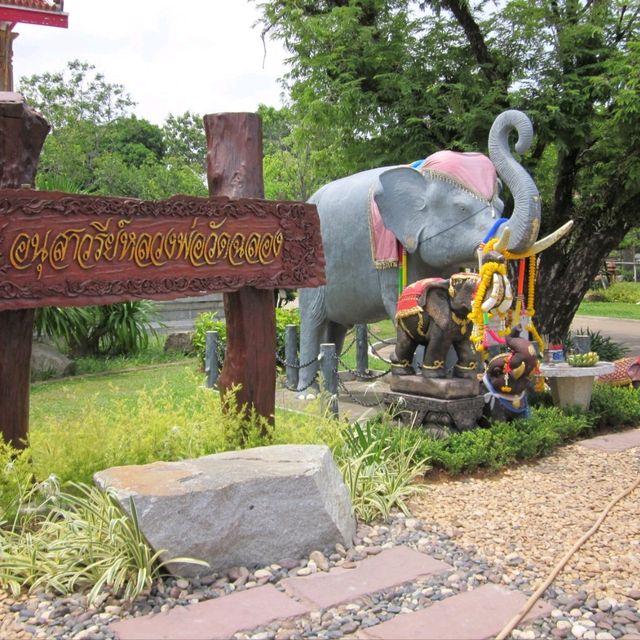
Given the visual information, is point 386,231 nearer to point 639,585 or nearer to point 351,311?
point 351,311

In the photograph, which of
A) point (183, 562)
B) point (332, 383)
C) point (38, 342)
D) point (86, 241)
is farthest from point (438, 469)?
point (38, 342)

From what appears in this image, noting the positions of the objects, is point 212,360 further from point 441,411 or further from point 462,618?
point 462,618

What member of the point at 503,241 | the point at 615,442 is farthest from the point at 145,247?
the point at 615,442

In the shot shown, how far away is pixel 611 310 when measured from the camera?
22.0 m

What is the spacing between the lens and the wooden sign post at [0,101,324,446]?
391 cm

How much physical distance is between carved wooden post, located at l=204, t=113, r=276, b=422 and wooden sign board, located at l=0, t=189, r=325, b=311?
0.19m

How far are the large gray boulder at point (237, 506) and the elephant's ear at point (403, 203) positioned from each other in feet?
11.0

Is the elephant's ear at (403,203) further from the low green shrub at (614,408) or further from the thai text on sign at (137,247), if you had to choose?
the thai text on sign at (137,247)

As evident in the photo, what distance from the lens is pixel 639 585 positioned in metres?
3.50

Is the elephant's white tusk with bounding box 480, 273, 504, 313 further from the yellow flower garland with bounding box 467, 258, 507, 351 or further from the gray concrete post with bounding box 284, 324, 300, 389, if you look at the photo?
the gray concrete post with bounding box 284, 324, 300, 389

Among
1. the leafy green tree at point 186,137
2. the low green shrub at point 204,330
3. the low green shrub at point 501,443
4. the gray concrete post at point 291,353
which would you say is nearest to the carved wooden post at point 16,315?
the low green shrub at point 501,443

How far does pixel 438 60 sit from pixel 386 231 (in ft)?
11.6

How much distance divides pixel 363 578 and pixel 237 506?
2.18ft

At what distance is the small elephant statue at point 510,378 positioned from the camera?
591cm
